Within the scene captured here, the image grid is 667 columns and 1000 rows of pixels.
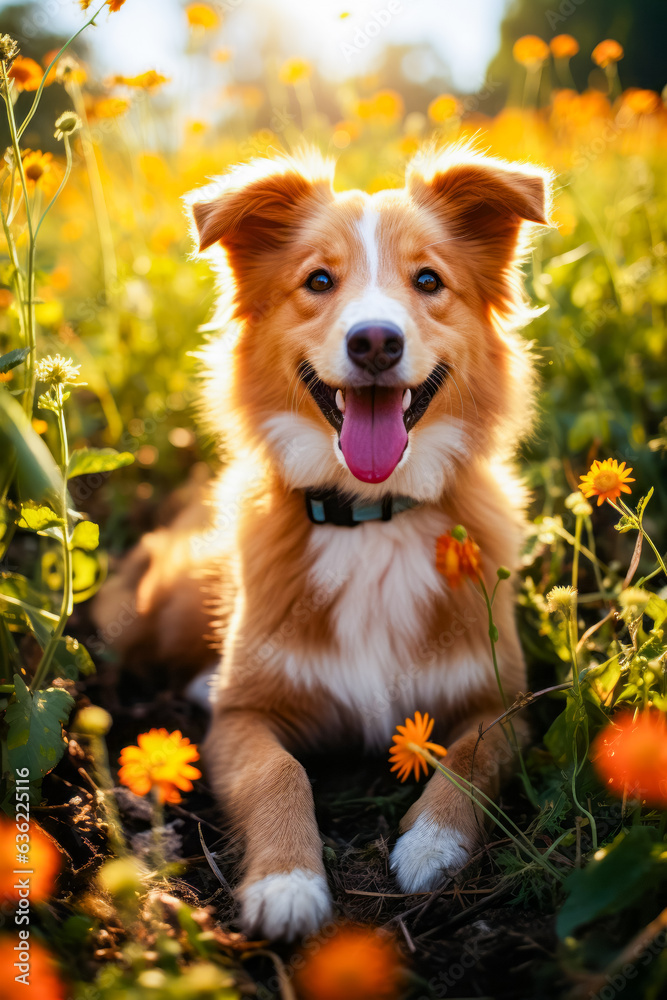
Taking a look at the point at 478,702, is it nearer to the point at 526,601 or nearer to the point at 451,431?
the point at 526,601

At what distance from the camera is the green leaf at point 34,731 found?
179cm

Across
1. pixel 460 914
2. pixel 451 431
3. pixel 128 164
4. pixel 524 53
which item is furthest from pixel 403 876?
pixel 128 164

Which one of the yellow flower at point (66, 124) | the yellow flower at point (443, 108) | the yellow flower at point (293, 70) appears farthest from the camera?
the yellow flower at point (293, 70)

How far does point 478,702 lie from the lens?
99.3 inches

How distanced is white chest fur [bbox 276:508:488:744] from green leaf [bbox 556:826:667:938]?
1040 millimetres

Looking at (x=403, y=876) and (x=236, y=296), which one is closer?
(x=403, y=876)


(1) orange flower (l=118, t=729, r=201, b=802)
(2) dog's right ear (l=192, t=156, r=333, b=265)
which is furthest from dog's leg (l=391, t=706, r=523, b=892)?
(2) dog's right ear (l=192, t=156, r=333, b=265)

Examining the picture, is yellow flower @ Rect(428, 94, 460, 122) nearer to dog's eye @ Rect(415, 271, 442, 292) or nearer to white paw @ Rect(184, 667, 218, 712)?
dog's eye @ Rect(415, 271, 442, 292)

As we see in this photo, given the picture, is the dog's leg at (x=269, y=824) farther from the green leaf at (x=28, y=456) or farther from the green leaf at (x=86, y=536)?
the green leaf at (x=28, y=456)

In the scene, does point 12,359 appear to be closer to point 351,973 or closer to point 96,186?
point 351,973

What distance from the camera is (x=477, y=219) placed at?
2.81 meters

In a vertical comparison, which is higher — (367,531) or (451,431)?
(451,431)

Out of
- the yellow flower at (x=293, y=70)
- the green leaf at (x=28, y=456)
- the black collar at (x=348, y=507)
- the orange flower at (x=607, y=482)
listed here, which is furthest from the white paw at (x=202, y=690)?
the yellow flower at (x=293, y=70)

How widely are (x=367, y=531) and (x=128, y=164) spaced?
15.4ft
